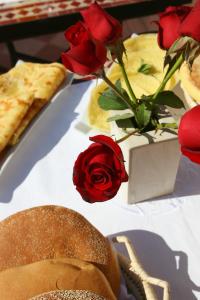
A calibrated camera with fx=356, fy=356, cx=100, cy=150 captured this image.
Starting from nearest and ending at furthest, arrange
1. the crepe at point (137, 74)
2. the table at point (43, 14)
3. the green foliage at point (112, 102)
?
the green foliage at point (112, 102) < the crepe at point (137, 74) < the table at point (43, 14)

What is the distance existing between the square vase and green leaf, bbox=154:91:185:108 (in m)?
0.05

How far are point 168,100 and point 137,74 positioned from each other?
37 cm

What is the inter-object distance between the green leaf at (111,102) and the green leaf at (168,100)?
63mm

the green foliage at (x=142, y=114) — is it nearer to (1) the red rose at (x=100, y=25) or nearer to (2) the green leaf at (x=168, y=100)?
(2) the green leaf at (x=168, y=100)

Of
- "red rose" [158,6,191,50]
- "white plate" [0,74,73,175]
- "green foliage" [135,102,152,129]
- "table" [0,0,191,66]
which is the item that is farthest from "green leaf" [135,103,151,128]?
"table" [0,0,191,66]

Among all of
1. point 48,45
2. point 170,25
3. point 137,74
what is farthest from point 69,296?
point 48,45

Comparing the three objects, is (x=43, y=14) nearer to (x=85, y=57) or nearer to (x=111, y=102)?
(x=111, y=102)

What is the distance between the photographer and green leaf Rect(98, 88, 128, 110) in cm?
67

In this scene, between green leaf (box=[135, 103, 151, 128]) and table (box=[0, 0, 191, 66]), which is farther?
table (box=[0, 0, 191, 66])

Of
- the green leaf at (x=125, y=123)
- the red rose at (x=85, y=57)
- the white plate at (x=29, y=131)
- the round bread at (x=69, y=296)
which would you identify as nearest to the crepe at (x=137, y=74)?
the white plate at (x=29, y=131)

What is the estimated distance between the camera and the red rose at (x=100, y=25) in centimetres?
53

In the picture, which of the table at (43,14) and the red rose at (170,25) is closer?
the red rose at (170,25)

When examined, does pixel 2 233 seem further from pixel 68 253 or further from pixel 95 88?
pixel 95 88

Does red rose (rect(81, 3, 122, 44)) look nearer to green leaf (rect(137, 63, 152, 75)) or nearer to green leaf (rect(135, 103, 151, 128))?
green leaf (rect(135, 103, 151, 128))
